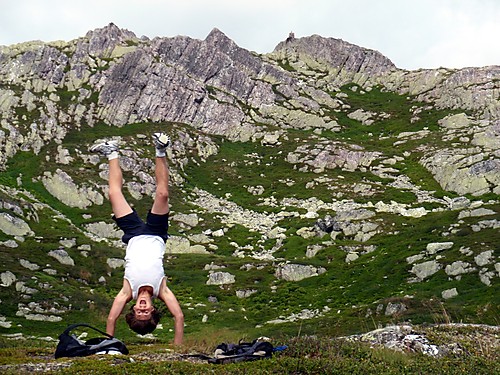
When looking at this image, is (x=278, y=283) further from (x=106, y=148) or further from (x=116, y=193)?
(x=116, y=193)

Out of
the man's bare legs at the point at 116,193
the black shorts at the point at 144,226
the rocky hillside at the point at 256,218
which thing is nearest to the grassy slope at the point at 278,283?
the rocky hillside at the point at 256,218

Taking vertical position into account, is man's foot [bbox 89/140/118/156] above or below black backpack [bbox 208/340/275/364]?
above

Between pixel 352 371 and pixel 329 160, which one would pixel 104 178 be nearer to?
pixel 329 160

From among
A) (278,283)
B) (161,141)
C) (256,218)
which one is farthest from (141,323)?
(256,218)

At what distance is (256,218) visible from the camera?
125125mm

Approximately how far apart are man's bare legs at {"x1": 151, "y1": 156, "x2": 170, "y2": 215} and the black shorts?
6.4 inches

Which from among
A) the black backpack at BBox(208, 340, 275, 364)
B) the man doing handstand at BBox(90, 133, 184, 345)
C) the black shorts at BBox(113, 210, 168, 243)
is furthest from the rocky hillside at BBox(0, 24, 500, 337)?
the black shorts at BBox(113, 210, 168, 243)

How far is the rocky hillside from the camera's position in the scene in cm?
5831

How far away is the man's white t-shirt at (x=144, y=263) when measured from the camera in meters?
11.8

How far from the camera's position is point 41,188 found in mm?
127438

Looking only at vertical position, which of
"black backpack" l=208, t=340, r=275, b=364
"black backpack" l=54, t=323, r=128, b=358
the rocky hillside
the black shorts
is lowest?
"black backpack" l=208, t=340, r=275, b=364

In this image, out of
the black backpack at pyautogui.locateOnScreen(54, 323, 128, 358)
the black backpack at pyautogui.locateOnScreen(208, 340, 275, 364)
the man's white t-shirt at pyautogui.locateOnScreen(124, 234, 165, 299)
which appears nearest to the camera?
the black backpack at pyautogui.locateOnScreen(208, 340, 275, 364)

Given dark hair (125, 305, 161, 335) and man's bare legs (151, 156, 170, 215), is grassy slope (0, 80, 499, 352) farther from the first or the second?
dark hair (125, 305, 161, 335)

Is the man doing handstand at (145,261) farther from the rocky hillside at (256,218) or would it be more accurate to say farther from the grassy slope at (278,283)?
the grassy slope at (278,283)
